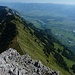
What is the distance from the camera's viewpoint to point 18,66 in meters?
69.2

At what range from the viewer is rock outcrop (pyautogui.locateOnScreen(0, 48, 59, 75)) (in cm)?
6160

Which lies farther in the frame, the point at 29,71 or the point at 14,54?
the point at 14,54

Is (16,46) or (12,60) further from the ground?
(12,60)

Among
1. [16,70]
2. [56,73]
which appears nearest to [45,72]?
[56,73]

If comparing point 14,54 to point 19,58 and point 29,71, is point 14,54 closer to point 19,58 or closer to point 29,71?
point 19,58

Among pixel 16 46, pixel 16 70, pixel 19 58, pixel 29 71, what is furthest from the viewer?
pixel 16 46

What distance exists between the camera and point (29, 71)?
69.4 metres

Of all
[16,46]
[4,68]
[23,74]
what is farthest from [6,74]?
[16,46]

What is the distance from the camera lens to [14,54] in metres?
80.1

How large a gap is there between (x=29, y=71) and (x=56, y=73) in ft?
36.0

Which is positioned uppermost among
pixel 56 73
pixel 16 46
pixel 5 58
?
pixel 5 58

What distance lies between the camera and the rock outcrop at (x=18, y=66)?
6160 centimetres

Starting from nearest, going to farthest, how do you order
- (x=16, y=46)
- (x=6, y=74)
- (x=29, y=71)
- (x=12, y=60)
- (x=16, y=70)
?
(x=6, y=74) → (x=16, y=70) → (x=29, y=71) → (x=12, y=60) → (x=16, y=46)

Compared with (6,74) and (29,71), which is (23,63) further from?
(6,74)
